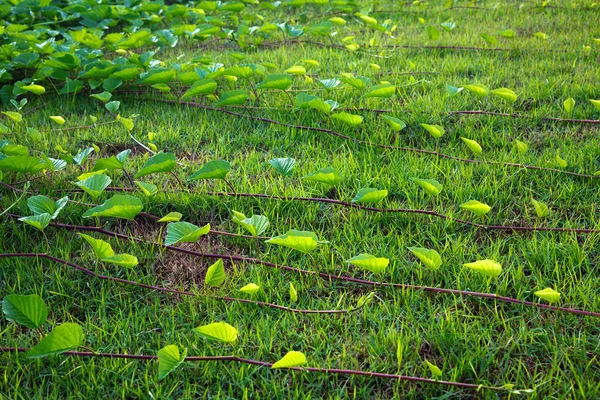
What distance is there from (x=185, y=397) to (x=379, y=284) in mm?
501

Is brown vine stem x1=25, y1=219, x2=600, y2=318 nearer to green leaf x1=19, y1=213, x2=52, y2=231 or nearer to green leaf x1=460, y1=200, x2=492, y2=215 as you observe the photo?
green leaf x1=19, y1=213, x2=52, y2=231

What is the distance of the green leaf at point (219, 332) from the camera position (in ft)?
3.53

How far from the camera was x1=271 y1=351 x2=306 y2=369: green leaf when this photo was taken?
40.9 inches

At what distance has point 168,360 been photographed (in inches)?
41.3

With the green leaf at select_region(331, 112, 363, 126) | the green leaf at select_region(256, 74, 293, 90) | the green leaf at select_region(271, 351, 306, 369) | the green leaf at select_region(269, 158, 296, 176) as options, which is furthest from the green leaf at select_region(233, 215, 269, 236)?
the green leaf at select_region(256, 74, 293, 90)

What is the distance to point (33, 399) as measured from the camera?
106 centimetres

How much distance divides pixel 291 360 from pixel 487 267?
47 cm

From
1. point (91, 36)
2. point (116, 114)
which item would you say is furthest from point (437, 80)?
point (91, 36)

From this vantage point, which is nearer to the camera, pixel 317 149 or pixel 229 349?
pixel 229 349

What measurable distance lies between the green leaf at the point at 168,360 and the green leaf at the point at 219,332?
0.05 metres

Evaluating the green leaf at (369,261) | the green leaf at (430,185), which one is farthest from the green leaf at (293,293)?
the green leaf at (430,185)

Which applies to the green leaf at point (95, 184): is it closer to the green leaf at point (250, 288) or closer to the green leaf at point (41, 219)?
the green leaf at point (41, 219)

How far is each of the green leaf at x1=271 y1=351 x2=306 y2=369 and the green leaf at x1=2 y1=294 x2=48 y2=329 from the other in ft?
1.60

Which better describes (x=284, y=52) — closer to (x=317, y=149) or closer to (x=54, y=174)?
(x=317, y=149)
